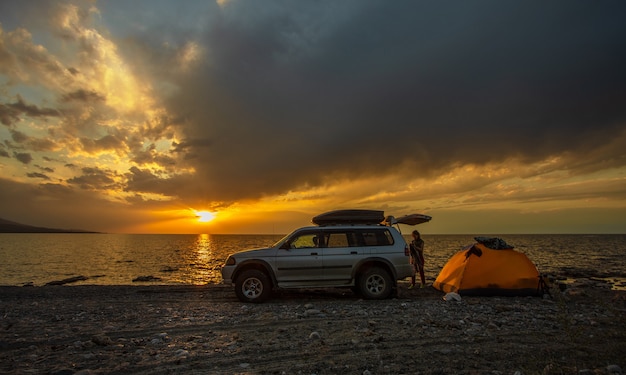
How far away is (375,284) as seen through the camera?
1130 cm

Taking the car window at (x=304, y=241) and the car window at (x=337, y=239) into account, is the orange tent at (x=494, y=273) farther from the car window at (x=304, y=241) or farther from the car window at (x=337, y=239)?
the car window at (x=304, y=241)

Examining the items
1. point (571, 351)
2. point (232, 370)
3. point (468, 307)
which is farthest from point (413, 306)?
point (232, 370)

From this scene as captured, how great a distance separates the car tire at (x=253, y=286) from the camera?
1098 cm

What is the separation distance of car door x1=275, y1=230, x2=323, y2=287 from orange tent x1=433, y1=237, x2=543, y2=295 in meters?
4.76

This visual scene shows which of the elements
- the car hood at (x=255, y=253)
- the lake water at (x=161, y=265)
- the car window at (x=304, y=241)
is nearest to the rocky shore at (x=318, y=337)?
the car hood at (x=255, y=253)

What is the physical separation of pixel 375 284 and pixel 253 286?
384cm

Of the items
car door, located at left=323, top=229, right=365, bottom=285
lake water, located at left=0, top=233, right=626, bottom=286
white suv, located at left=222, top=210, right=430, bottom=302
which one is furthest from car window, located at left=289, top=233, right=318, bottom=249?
lake water, located at left=0, top=233, right=626, bottom=286

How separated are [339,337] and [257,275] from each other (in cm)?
486

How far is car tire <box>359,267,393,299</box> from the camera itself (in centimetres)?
1117

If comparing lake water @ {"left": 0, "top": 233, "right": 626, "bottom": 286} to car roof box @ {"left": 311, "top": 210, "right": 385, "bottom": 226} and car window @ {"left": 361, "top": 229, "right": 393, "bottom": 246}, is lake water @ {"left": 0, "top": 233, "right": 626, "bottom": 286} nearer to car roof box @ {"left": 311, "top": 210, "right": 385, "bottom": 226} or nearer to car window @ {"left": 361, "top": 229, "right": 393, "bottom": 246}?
car window @ {"left": 361, "top": 229, "right": 393, "bottom": 246}

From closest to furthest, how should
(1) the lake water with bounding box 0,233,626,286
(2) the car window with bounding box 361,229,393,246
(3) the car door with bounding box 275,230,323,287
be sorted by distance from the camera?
(3) the car door with bounding box 275,230,323,287
(2) the car window with bounding box 361,229,393,246
(1) the lake water with bounding box 0,233,626,286

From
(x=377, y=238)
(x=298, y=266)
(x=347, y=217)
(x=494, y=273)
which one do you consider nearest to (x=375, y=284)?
(x=377, y=238)

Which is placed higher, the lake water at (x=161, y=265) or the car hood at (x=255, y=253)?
the car hood at (x=255, y=253)

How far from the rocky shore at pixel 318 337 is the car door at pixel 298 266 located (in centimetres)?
69
